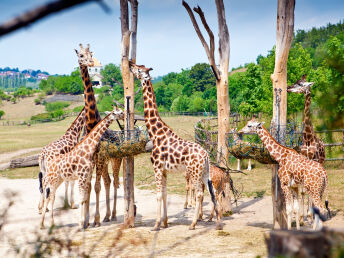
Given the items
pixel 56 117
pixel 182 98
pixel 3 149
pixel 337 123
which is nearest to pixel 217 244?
pixel 337 123

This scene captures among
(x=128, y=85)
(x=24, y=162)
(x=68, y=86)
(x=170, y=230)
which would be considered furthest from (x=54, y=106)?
(x=170, y=230)

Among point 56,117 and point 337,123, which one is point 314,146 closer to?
point 337,123

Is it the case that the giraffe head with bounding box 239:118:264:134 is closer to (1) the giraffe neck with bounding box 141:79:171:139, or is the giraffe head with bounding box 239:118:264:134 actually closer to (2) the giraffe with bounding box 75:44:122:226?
(1) the giraffe neck with bounding box 141:79:171:139

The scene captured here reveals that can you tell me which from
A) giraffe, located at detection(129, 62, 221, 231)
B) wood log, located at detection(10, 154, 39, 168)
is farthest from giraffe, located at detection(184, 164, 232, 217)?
wood log, located at detection(10, 154, 39, 168)

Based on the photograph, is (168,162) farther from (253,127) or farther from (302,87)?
(302,87)

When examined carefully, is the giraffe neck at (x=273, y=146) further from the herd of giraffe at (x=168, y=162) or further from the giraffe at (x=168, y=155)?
the giraffe at (x=168, y=155)

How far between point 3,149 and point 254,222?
1986cm

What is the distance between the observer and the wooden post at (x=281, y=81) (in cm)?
960

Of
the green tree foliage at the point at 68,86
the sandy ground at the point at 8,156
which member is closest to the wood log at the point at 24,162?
the sandy ground at the point at 8,156

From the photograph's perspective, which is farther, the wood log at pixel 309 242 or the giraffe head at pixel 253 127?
the giraffe head at pixel 253 127

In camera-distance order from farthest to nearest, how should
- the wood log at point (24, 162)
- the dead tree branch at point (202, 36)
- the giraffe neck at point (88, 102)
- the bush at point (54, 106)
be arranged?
the bush at point (54, 106), the wood log at point (24, 162), the dead tree branch at point (202, 36), the giraffe neck at point (88, 102)

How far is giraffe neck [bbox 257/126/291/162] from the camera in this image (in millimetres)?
9281

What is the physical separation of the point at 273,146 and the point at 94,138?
398cm

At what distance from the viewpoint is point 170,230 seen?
10.0 m
